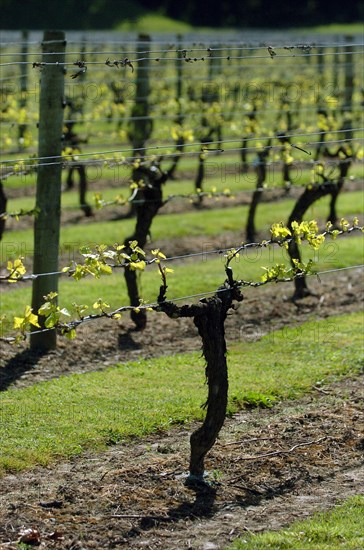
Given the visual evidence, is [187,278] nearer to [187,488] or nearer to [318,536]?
[187,488]

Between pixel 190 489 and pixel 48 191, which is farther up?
pixel 48 191

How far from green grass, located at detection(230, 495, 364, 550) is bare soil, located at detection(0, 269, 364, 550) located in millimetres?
145

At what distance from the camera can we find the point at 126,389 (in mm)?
9961

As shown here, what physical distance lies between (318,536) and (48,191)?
512cm

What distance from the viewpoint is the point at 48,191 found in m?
10.9

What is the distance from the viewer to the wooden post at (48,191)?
1083 cm

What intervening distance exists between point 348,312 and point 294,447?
453 centimetres

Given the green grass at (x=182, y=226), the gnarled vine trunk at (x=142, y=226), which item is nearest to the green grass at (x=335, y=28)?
the green grass at (x=182, y=226)

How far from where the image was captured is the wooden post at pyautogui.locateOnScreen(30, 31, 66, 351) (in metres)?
10.8

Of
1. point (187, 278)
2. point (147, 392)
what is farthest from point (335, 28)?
point (147, 392)

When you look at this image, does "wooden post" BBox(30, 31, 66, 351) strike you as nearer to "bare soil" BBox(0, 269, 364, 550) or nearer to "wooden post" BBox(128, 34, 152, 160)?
"bare soil" BBox(0, 269, 364, 550)

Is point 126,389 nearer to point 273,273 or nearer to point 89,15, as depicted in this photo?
point 273,273

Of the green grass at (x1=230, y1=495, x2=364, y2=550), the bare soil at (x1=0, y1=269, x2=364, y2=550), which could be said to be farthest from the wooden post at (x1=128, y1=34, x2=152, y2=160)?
the green grass at (x1=230, y1=495, x2=364, y2=550)

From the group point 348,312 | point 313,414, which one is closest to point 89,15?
point 348,312
